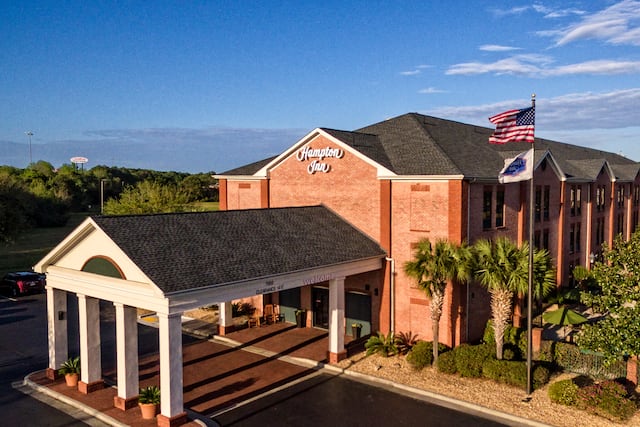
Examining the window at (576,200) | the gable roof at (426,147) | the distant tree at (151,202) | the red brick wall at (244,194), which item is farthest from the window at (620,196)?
the distant tree at (151,202)

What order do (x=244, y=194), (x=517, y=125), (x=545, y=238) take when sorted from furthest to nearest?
(x=244, y=194), (x=545, y=238), (x=517, y=125)

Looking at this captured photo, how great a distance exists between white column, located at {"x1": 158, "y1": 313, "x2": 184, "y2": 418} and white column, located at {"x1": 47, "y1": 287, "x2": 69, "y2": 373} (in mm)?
6884

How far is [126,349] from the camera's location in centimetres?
1781

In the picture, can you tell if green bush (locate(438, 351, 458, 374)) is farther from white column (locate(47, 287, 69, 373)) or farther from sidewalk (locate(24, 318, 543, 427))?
white column (locate(47, 287, 69, 373))

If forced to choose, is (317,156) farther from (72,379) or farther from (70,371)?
(72,379)

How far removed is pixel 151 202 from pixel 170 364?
94.4 ft

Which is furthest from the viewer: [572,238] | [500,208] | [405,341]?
[572,238]

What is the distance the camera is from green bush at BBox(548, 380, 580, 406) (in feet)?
58.7

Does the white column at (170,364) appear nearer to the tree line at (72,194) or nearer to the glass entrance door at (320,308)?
the glass entrance door at (320,308)

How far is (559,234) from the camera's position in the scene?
34156 mm

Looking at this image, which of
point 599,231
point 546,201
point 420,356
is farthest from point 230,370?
point 599,231

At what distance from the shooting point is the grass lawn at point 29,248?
54103 millimetres

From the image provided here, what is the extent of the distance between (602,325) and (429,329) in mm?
8142

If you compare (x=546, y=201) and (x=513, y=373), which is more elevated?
(x=546, y=201)
